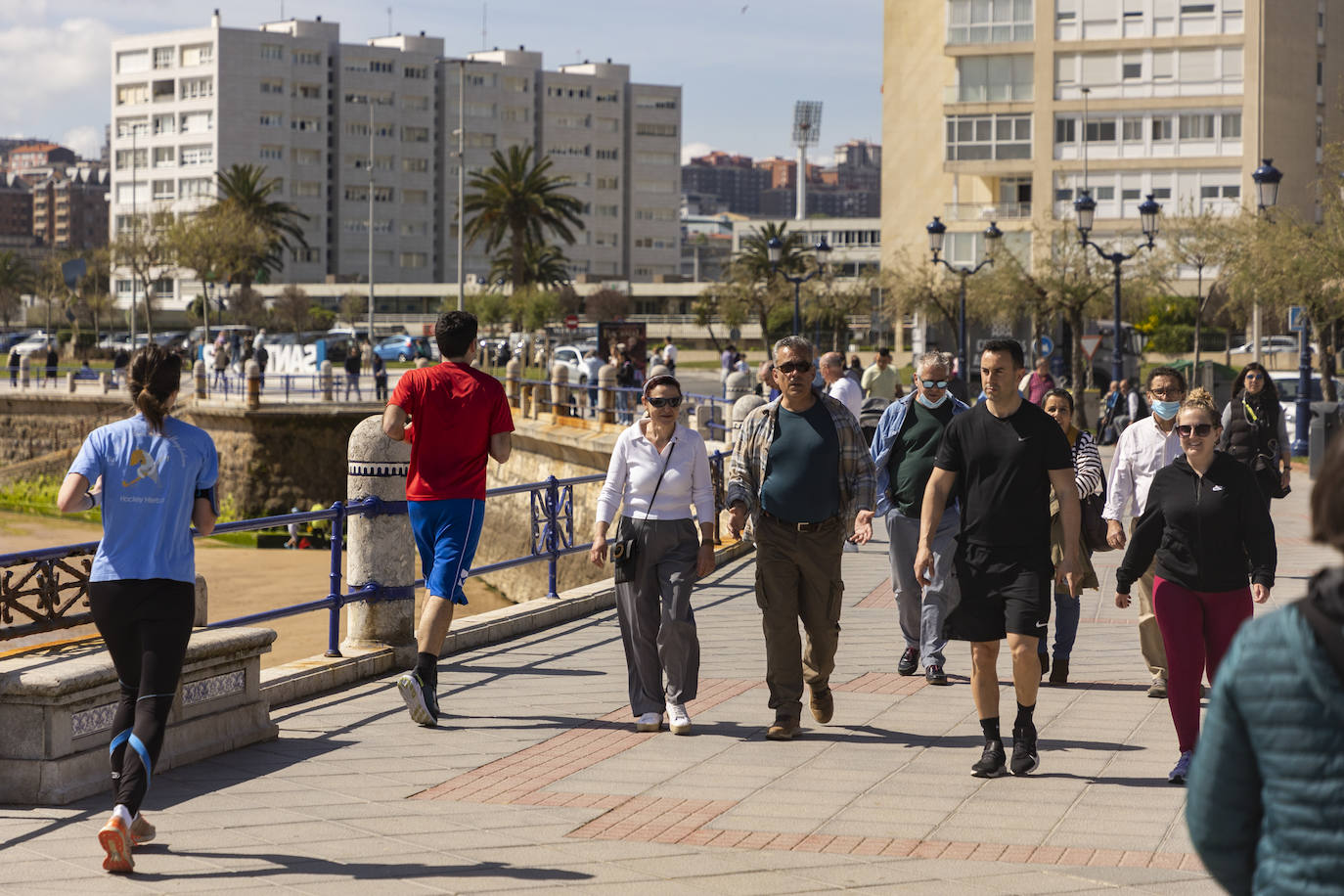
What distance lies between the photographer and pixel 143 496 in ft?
17.5

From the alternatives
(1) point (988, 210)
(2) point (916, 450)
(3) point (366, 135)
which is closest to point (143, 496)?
(2) point (916, 450)

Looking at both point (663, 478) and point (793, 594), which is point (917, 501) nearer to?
point (793, 594)

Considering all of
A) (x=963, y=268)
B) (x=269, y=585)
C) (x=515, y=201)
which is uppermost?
(x=515, y=201)

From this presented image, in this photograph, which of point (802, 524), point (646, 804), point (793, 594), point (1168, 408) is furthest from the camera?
point (1168, 408)

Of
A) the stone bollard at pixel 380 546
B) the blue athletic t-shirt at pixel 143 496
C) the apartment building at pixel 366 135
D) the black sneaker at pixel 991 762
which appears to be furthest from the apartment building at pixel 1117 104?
the apartment building at pixel 366 135

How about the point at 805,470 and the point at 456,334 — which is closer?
the point at 805,470

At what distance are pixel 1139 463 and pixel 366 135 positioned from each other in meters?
117

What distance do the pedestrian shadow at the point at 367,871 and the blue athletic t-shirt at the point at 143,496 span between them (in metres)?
0.97

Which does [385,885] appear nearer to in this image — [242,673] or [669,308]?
[242,673]

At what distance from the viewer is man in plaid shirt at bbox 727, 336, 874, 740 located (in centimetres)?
726

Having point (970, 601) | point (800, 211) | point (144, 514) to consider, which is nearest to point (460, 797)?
point (144, 514)

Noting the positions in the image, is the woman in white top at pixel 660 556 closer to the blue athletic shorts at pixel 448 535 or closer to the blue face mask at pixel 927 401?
the blue athletic shorts at pixel 448 535

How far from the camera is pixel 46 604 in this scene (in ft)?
21.1

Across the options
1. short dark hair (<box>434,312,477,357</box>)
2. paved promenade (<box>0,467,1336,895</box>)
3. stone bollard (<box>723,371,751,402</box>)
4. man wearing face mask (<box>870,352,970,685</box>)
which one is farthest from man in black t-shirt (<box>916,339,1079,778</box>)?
stone bollard (<box>723,371,751,402</box>)
